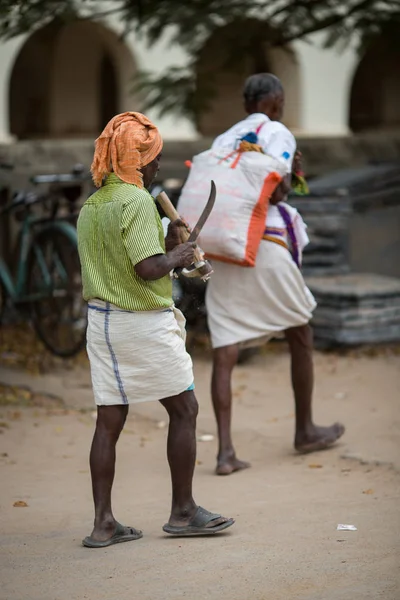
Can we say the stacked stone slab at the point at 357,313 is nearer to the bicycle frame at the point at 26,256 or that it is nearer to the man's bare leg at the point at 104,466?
the bicycle frame at the point at 26,256

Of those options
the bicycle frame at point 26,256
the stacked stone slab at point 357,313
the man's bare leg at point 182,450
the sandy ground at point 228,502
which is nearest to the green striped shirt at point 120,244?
the man's bare leg at point 182,450

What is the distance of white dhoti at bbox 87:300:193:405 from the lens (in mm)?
4277

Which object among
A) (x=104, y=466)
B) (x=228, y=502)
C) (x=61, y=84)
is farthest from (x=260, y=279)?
(x=61, y=84)

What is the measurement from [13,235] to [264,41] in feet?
8.72

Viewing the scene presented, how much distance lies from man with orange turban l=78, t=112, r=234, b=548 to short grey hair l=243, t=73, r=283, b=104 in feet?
4.98

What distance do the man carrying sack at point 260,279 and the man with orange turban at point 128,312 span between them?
1252 millimetres

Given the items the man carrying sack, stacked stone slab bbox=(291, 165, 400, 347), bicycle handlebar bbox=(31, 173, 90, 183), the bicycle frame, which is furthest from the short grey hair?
stacked stone slab bbox=(291, 165, 400, 347)

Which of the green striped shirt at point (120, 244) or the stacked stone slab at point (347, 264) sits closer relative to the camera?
the green striped shirt at point (120, 244)

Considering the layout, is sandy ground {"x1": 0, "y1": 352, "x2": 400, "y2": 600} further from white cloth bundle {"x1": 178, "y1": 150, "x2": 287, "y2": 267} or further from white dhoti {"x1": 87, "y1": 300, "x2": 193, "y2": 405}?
white cloth bundle {"x1": 178, "y1": 150, "x2": 287, "y2": 267}

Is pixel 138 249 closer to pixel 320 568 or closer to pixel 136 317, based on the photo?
pixel 136 317

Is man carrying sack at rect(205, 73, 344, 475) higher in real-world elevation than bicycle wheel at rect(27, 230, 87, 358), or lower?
higher

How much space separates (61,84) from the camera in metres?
17.5

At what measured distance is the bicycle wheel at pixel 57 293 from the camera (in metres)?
8.16

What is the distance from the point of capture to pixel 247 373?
8.12 metres
